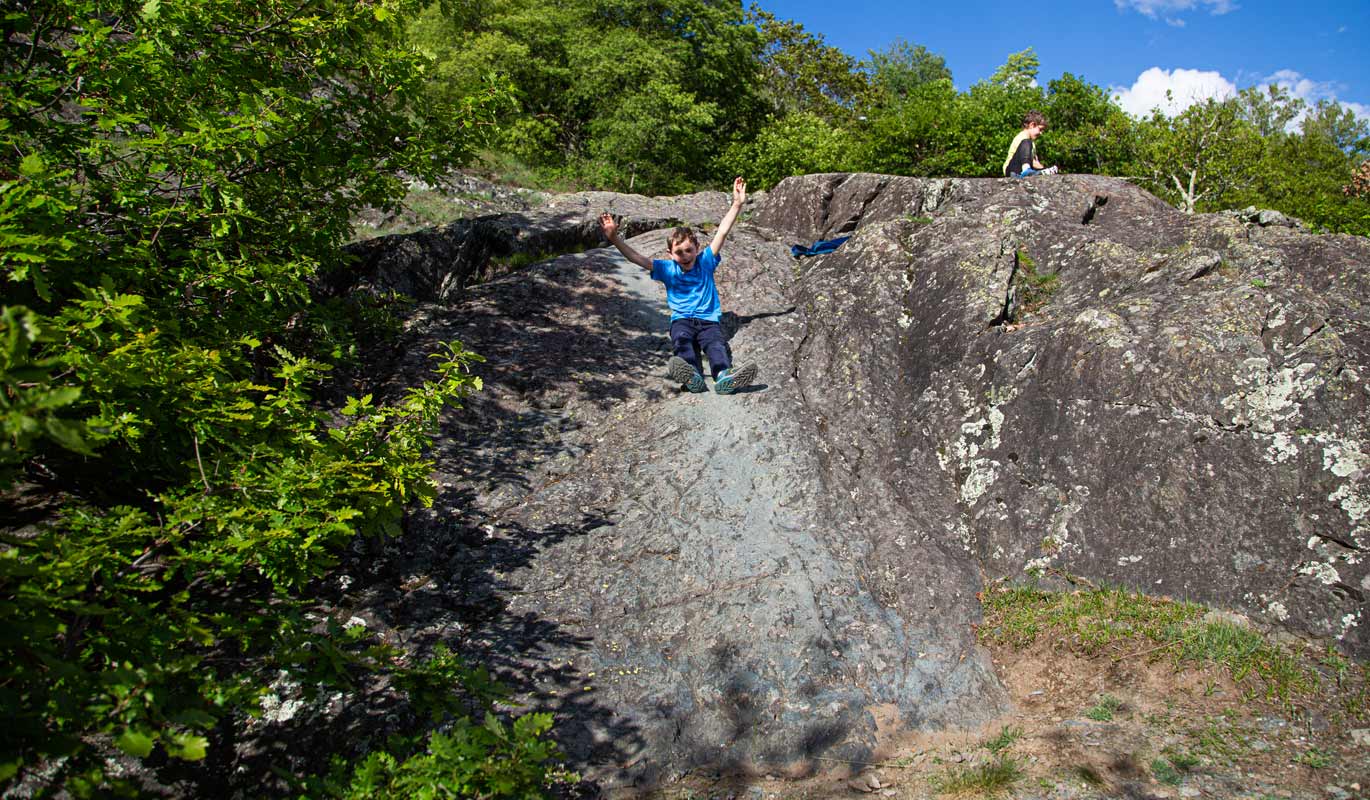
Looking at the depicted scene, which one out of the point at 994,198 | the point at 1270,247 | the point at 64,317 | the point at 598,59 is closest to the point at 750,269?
the point at 994,198

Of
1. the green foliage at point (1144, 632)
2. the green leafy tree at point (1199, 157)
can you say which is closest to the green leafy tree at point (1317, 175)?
the green leafy tree at point (1199, 157)

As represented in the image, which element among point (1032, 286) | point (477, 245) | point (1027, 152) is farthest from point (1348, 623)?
point (477, 245)

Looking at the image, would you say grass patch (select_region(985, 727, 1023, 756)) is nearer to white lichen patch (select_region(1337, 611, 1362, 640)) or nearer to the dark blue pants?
white lichen patch (select_region(1337, 611, 1362, 640))

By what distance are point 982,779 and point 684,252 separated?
5490 mm

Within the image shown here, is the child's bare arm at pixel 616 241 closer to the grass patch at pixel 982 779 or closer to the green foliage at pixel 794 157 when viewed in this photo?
the grass patch at pixel 982 779

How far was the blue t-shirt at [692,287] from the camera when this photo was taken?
785 centimetres

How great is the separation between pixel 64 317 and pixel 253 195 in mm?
2310

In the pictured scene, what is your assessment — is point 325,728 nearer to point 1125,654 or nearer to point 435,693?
point 435,693

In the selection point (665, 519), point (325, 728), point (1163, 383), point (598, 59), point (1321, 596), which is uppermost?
point (598, 59)

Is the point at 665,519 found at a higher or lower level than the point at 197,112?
lower

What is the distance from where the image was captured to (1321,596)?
484cm

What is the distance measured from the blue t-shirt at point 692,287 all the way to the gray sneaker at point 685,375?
2.19ft

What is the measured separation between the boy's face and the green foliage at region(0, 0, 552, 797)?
8.30 ft

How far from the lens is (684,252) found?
7754 millimetres
